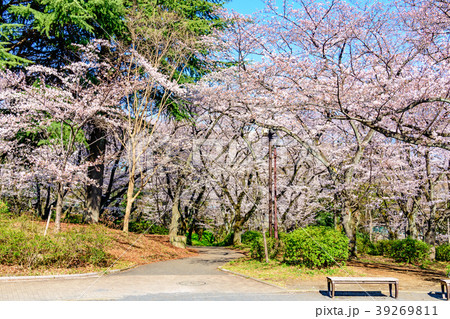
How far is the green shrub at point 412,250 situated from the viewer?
608 inches

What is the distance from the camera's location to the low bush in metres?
10.2

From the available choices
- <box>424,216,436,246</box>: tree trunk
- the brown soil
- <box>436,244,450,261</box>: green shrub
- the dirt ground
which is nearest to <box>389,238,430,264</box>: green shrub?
the dirt ground

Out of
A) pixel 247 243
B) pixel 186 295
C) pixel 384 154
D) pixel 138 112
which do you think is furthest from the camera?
pixel 247 243

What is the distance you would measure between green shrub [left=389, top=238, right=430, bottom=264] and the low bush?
13385mm

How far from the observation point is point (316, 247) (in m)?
11.9

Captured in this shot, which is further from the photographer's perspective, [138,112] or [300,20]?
[138,112]

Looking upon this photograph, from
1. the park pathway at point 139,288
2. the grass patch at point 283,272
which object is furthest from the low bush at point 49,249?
the grass patch at point 283,272

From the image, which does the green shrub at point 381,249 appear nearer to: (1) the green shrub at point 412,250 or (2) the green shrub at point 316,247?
(1) the green shrub at point 412,250

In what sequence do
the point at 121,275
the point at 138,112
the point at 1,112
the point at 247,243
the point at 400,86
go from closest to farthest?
the point at 121,275 → the point at 400,86 → the point at 1,112 → the point at 138,112 → the point at 247,243

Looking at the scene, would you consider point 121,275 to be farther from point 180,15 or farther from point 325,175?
point 325,175

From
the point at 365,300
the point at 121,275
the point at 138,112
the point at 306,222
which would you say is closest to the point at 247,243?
the point at 306,222

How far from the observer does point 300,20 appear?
14758 mm

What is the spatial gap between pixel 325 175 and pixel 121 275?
19789 mm

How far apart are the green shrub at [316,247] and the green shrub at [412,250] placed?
197 inches
